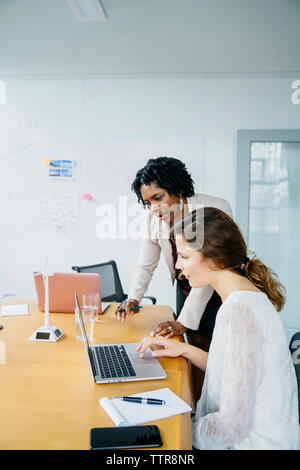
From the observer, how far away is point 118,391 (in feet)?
3.27

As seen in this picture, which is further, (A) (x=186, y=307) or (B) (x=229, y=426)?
(A) (x=186, y=307)

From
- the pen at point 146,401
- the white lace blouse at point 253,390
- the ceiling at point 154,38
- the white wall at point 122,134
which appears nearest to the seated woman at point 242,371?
the white lace blouse at point 253,390

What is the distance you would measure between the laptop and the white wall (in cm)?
195

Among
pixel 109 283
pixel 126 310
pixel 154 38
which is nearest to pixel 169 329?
pixel 126 310

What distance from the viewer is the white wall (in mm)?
3088

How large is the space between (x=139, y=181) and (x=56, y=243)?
5.81ft

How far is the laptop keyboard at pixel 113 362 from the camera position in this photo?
1.10m

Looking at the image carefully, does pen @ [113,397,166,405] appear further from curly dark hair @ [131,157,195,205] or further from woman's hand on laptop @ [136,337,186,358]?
curly dark hair @ [131,157,195,205]

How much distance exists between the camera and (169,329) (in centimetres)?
148

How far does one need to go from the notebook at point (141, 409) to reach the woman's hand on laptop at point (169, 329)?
1.57ft

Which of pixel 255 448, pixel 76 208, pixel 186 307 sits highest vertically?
pixel 76 208

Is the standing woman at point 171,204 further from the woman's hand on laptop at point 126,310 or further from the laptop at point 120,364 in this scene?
the laptop at point 120,364
